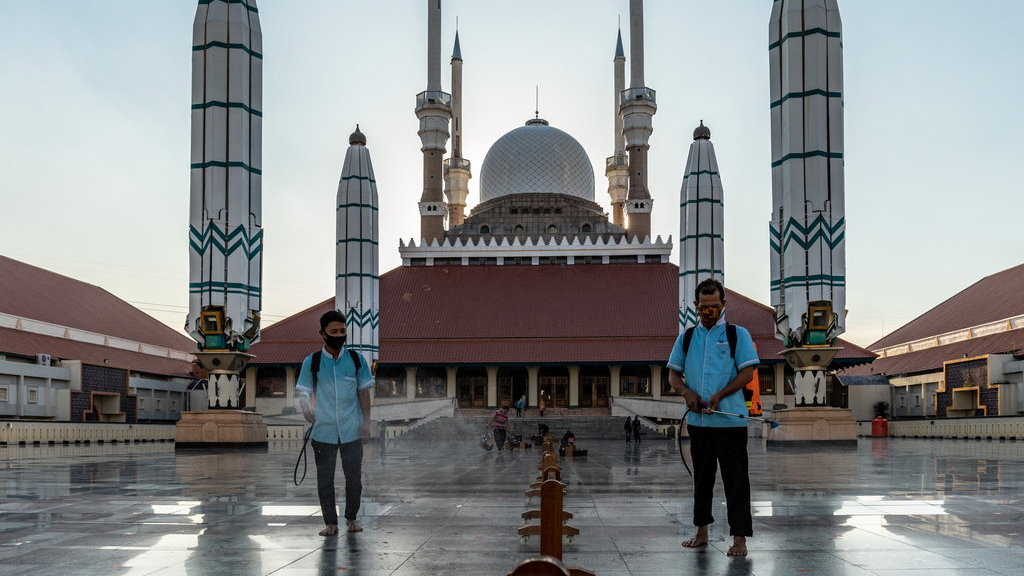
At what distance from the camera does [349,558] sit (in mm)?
7051

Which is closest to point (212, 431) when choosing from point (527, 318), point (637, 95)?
point (527, 318)

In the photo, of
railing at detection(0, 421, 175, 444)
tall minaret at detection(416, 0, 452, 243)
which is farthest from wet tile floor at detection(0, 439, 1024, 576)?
tall minaret at detection(416, 0, 452, 243)

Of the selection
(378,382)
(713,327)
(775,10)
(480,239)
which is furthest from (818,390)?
(480,239)

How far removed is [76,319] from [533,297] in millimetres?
25028

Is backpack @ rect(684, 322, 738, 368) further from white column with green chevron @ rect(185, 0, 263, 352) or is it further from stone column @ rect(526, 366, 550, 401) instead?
stone column @ rect(526, 366, 550, 401)

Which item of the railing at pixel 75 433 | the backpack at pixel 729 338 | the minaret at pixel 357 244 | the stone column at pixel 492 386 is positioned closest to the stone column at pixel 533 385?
the stone column at pixel 492 386

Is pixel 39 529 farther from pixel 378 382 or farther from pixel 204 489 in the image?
pixel 378 382

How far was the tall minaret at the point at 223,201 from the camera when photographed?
30.0 meters

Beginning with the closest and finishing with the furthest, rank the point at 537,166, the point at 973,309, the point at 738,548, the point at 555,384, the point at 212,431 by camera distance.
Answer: the point at 738,548, the point at 212,431, the point at 973,309, the point at 555,384, the point at 537,166

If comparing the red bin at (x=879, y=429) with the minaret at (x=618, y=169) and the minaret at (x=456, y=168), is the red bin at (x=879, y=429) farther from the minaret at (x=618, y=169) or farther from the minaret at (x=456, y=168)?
the minaret at (x=456, y=168)

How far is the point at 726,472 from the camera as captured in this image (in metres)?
7.37

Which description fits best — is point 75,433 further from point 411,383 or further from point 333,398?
point 333,398

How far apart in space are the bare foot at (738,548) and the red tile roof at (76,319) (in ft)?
135

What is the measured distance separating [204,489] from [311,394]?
5.30 m
